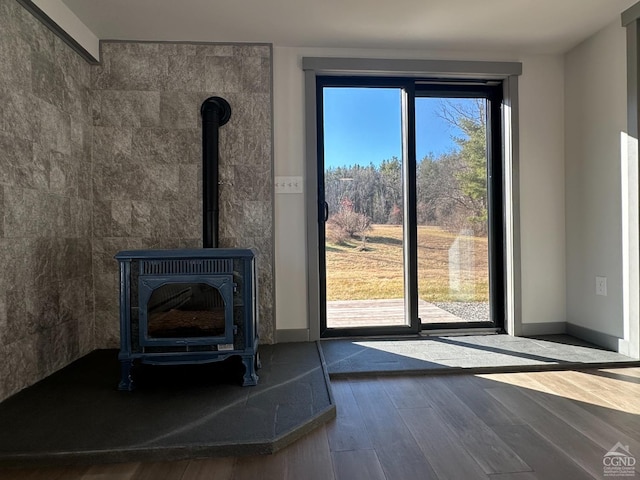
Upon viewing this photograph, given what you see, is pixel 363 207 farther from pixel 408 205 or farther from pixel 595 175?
pixel 595 175

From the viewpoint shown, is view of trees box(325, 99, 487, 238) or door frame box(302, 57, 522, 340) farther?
view of trees box(325, 99, 487, 238)

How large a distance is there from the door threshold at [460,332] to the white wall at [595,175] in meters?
0.59

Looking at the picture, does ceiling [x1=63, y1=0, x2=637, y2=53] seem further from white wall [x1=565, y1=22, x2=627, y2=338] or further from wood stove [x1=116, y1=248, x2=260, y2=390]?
wood stove [x1=116, y1=248, x2=260, y2=390]

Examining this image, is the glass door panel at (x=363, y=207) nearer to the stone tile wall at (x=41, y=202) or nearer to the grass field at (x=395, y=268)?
the grass field at (x=395, y=268)

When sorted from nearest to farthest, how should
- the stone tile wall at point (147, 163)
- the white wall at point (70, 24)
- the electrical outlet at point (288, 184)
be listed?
the white wall at point (70, 24), the stone tile wall at point (147, 163), the electrical outlet at point (288, 184)

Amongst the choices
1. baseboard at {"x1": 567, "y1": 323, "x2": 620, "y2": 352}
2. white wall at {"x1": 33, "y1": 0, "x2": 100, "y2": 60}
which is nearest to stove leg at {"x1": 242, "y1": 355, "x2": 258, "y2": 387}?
white wall at {"x1": 33, "y1": 0, "x2": 100, "y2": 60}

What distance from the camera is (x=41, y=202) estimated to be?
227 cm

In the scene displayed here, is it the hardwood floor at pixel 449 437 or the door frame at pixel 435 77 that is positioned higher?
the door frame at pixel 435 77

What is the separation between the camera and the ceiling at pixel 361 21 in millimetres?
2438

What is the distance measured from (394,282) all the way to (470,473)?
6.06 ft

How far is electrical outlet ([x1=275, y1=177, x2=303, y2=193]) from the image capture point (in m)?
2.98

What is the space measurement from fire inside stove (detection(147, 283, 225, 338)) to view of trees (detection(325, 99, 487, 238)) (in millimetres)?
1257

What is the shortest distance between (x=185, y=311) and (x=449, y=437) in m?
1.43

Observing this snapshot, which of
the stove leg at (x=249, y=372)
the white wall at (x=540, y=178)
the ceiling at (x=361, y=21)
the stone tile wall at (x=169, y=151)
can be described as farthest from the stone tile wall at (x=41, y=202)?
the white wall at (x=540, y=178)
